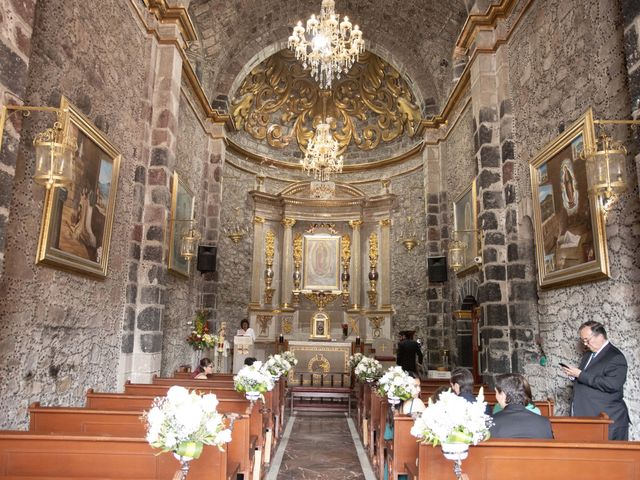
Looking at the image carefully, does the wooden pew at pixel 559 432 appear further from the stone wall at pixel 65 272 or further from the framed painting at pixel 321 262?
the framed painting at pixel 321 262

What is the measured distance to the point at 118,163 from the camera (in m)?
7.48

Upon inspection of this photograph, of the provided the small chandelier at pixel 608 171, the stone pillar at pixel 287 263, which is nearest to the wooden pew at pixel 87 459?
the small chandelier at pixel 608 171

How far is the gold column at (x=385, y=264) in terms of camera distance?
15805mm

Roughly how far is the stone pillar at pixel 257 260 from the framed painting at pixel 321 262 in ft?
4.76

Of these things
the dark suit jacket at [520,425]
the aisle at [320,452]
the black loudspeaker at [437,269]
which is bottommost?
the aisle at [320,452]

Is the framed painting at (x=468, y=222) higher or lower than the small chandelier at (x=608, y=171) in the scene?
higher

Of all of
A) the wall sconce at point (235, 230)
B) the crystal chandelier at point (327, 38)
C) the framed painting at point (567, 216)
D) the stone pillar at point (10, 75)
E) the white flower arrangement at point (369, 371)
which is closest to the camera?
the stone pillar at point (10, 75)

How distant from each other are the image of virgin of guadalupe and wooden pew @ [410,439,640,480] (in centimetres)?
353

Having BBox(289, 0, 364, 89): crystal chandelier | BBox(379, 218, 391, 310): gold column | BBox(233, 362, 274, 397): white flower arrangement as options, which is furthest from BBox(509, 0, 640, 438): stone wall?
BBox(379, 218, 391, 310): gold column

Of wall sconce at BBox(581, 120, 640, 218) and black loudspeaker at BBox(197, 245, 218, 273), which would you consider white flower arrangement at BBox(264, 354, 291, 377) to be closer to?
black loudspeaker at BBox(197, 245, 218, 273)

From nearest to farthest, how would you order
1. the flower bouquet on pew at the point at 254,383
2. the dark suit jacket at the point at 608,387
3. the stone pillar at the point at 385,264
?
the dark suit jacket at the point at 608,387, the flower bouquet on pew at the point at 254,383, the stone pillar at the point at 385,264

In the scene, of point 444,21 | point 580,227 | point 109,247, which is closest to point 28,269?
point 109,247

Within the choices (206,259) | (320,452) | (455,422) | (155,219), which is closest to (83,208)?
(155,219)

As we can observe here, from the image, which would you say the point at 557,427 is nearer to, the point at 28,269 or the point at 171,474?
the point at 171,474
